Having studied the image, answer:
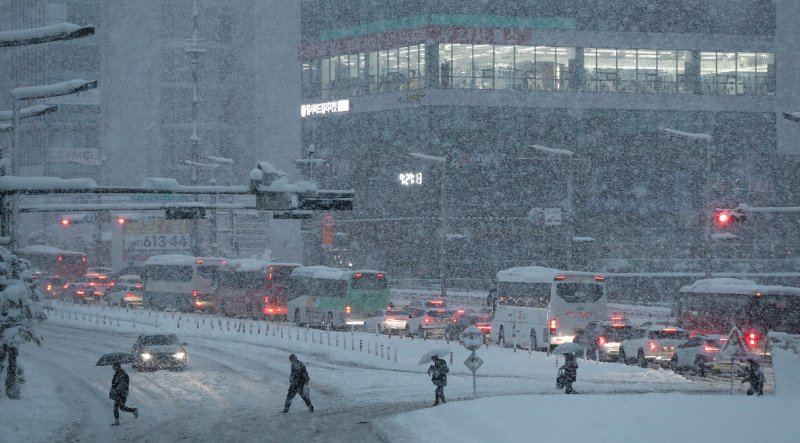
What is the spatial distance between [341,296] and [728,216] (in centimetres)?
2118

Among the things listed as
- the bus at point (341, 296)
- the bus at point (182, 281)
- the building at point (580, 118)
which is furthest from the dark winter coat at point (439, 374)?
the building at point (580, 118)

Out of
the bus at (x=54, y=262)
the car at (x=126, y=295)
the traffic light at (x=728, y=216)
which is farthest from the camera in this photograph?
the bus at (x=54, y=262)

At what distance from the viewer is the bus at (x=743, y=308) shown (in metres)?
42.9

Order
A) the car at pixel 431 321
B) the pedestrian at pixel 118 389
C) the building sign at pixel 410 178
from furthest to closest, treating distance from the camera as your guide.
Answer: the building sign at pixel 410 178 < the car at pixel 431 321 < the pedestrian at pixel 118 389

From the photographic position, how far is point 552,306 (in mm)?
45500

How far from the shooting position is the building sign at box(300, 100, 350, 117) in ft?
308

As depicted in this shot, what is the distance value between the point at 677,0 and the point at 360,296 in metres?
48.3

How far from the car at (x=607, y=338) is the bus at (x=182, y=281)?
32.8 metres

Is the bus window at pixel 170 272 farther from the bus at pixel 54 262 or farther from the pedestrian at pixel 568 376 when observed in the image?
the pedestrian at pixel 568 376

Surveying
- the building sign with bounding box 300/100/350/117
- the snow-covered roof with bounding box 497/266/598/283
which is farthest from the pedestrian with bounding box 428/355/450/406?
the building sign with bounding box 300/100/350/117

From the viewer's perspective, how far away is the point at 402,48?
9044 cm

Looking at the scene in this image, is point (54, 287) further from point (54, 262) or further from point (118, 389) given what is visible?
point (118, 389)

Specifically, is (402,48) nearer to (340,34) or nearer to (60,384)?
(340,34)

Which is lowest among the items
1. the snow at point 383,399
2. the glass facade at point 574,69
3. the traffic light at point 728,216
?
the snow at point 383,399
